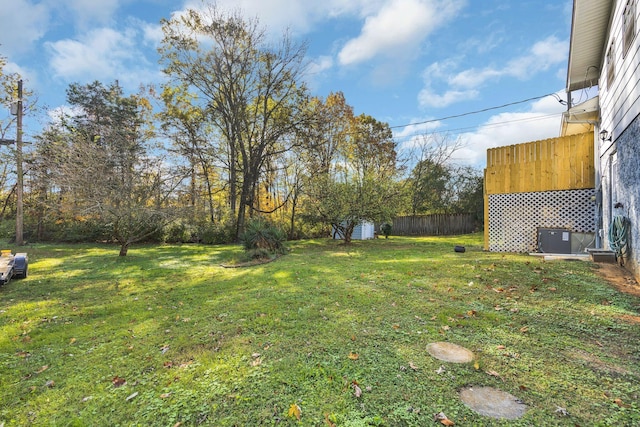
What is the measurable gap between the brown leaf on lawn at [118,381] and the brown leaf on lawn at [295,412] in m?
1.49

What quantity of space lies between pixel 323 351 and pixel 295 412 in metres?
0.91

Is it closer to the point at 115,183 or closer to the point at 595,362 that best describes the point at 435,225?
the point at 115,183

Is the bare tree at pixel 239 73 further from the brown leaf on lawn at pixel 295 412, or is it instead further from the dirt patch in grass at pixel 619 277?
the brown leaf on lawn at pixel 295 412

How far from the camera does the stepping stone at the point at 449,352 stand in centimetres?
270

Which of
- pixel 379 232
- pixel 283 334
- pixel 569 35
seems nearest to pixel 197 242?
pixel 379 232

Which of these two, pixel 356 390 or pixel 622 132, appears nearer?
pixel 356 390

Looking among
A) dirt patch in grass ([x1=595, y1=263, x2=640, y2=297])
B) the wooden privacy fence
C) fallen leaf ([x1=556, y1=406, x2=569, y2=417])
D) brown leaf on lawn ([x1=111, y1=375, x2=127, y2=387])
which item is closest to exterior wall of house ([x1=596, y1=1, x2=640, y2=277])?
dirt patch in grass ([x1=595, y1=263, x2=640, y2=297])

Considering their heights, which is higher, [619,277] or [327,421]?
[619,277]

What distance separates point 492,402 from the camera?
2.10 m

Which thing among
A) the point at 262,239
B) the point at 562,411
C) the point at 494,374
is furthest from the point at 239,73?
the point at 562,411

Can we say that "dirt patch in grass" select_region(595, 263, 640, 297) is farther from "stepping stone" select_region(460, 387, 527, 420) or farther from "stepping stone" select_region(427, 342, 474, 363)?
"stepping stone" select_region(460, 387, 527, 420)

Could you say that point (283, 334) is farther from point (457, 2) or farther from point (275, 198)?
point (275, 198)

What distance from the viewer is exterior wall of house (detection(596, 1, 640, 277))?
180 inches

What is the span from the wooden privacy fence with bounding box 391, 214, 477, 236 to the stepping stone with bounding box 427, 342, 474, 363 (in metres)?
18.4
